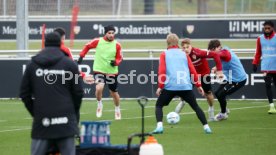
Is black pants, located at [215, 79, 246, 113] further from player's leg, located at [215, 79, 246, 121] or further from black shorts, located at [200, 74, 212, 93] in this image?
black shorts, located at [200, 74, 212, 93]

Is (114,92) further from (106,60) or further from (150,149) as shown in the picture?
(150,149)

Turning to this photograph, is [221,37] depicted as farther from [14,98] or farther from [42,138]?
[42,138]

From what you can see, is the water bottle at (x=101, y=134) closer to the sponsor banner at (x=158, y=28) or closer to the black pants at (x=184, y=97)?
the black pants at (x=184, y=97)

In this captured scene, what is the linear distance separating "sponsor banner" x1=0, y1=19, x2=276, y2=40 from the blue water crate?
2974 cm

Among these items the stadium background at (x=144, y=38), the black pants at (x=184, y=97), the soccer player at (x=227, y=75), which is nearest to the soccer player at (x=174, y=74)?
→ the black pants at (x=184, y=97)

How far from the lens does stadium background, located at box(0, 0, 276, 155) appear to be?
699 inches

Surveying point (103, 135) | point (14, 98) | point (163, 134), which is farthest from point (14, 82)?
point (103, 135)

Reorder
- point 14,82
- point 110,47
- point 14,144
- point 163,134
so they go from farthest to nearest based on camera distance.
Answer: point 14,82, point 110,47, point 163,134, point 14,144

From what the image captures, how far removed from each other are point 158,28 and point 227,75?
21.4 meters

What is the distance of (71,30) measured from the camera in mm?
40000

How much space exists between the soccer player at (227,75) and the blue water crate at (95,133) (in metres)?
8.38

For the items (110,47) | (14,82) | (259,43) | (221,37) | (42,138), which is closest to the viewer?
(42,138)

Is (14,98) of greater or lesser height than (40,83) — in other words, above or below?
below

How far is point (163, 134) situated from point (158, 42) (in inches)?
992
